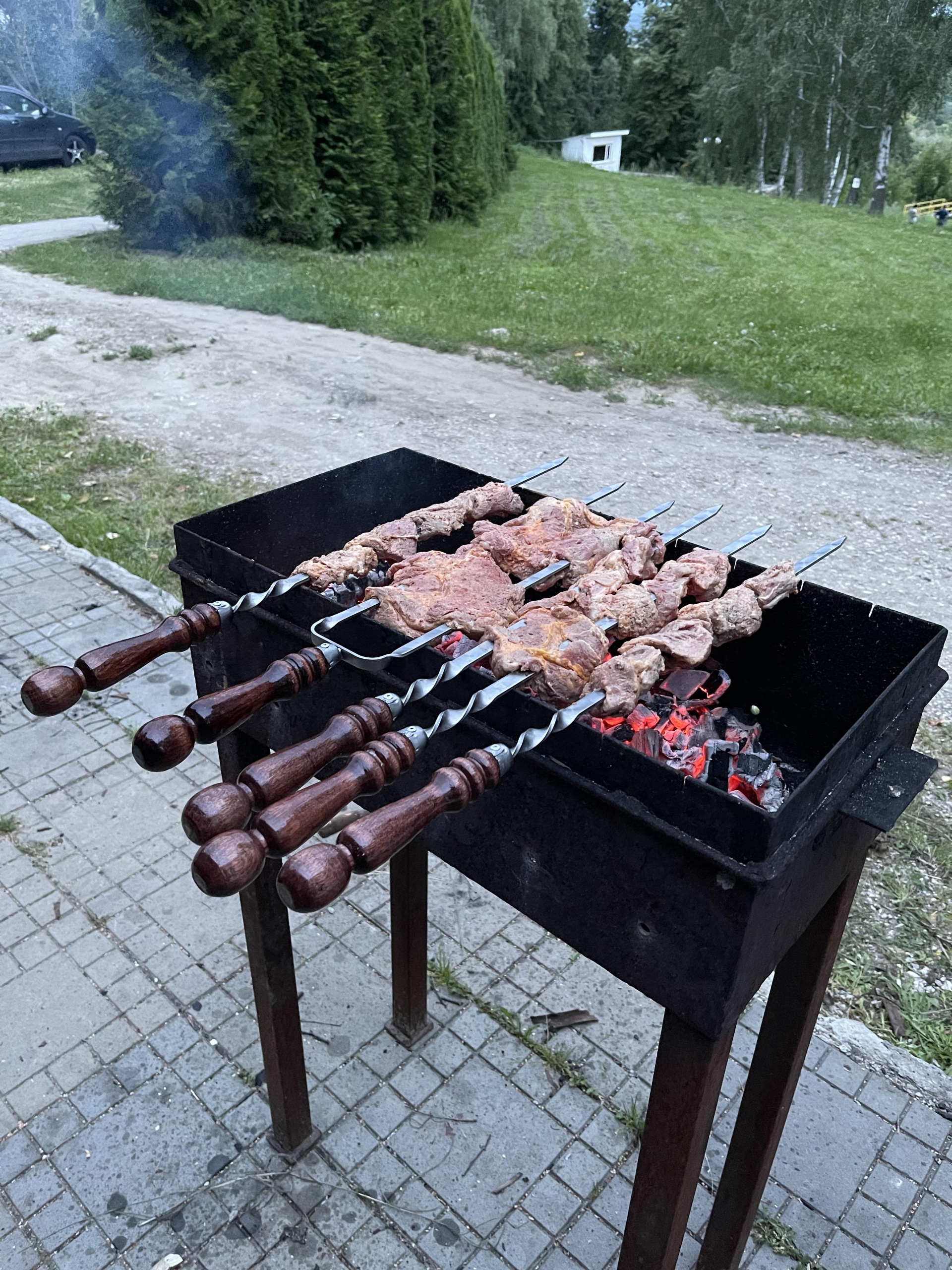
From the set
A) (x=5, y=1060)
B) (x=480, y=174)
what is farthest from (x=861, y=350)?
(x=480, y=174)

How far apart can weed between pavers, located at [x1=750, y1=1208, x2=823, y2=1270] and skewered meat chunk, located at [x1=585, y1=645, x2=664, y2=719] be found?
1.53 metres

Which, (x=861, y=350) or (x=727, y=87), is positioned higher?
(x=727, y=87)

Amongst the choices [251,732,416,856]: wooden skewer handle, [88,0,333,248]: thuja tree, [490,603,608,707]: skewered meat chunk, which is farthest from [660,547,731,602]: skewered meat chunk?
[88,0,333,248]: thuja tree

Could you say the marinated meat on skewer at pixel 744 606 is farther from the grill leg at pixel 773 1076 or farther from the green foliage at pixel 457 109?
the green foliage at pixel 457 109

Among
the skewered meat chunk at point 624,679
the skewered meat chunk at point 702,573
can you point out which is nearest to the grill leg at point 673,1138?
the skewered meat chunk at point 624,679

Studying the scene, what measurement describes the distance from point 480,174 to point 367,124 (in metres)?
5.35

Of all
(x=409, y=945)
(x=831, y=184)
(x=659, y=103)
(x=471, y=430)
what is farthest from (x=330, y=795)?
(x=659, y=103)

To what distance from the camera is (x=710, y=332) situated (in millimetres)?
10445

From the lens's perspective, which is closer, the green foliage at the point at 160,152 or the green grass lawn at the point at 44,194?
the green foliage at the point at 160,152

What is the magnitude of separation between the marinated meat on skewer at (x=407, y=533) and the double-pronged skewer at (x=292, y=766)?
605 millimetres

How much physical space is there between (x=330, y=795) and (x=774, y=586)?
1.14 metres

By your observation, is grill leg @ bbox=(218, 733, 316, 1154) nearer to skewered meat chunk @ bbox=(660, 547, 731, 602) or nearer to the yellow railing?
skewered meat chunk @ bbox=(660, 547, 731, 602)

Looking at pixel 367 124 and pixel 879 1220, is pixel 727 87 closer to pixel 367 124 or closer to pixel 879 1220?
pixel 367 124

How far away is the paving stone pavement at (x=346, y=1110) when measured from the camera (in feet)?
7.29
